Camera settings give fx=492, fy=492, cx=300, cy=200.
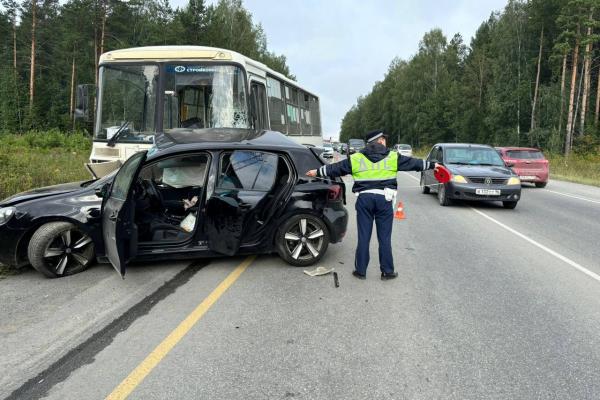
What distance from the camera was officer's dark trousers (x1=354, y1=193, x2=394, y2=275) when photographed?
5.58 meters

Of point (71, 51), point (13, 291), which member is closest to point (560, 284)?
point (13, 291)

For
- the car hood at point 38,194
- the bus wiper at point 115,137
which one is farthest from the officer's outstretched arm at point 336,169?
the bus wiper at point 115,137

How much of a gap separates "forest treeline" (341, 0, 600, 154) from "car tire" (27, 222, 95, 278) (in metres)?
37.3

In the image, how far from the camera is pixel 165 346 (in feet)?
12.5

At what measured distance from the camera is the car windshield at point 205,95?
9.44 metres

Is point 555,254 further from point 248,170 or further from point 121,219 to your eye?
point 121,219

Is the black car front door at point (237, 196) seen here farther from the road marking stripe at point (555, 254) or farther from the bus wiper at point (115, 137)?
the bus wiper at point (115, 137)

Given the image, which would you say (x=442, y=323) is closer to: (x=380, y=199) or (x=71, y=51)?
(x=380, y=199)

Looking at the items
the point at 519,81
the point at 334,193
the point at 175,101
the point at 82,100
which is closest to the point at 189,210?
the point at 334,193

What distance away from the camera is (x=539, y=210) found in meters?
12.4

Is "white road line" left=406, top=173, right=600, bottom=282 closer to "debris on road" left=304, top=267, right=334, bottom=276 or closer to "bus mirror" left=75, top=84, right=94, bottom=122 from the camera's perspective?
"debris on road" left=304, top=267, right=334, bottom=276

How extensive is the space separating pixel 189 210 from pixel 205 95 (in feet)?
12.7

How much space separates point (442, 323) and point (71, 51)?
56.8 m

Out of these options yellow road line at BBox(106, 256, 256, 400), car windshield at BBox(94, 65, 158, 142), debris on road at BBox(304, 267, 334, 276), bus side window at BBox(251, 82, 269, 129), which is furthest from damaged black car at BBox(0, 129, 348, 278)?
bus side window at BBox(251, 82, 269, 129)
